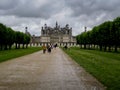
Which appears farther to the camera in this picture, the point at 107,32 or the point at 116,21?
the point at 107,32

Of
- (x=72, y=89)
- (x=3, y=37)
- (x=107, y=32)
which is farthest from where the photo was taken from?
(x=3, y=37)

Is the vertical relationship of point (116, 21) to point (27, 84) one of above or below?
above

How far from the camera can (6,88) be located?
13.9 m

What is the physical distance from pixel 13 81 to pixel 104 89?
461cm

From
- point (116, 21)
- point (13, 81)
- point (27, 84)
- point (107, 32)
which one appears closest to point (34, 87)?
point (27, 84)

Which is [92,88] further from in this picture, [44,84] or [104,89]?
[44,84]

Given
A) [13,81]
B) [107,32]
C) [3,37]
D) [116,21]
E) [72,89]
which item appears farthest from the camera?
[3,37]

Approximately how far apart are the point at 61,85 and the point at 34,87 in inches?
53.1

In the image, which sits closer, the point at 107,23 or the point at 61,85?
the point at 61,85

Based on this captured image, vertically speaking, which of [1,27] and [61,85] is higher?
[1,27]

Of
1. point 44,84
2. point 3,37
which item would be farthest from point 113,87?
point 3,37

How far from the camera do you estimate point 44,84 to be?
1520 cm

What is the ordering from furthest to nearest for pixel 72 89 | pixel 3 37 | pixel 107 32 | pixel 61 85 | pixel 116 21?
pixel 3 37
pixel 107 32
pixel 116 21
pixel 61 85
pixel 72 89

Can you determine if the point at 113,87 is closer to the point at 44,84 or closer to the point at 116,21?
the point at 44,84
